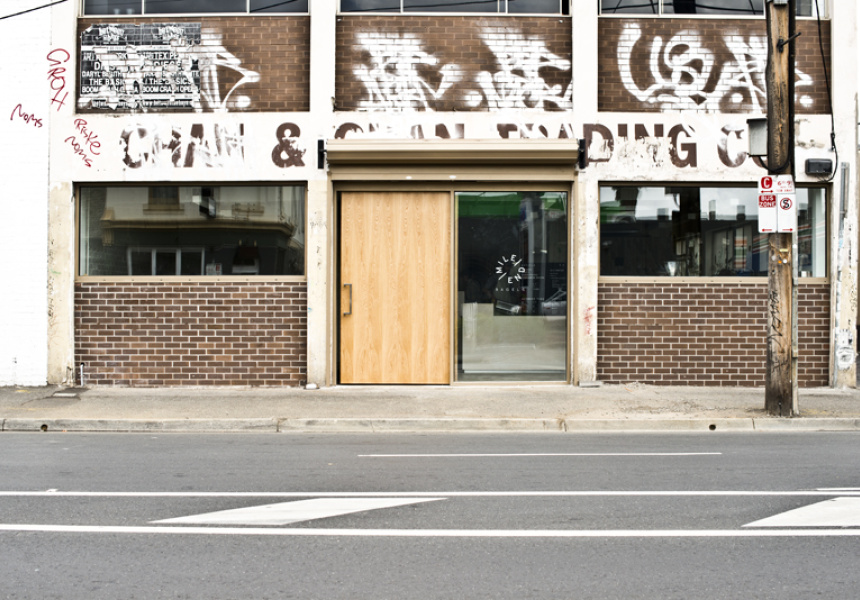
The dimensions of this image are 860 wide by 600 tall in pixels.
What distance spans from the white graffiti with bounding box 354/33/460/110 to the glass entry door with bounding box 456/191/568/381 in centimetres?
171

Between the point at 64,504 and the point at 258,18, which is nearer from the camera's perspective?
the point at 64,504

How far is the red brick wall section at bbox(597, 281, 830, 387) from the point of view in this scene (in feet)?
40.7

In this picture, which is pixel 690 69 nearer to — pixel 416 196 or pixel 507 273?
pixel 507 273

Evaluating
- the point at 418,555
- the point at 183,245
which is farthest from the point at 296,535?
the point at 183,245

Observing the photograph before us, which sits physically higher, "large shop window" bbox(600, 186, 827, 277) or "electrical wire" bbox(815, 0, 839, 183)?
"electrical wire" bbox(815, 0, 839, 183)

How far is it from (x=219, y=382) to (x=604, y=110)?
742 cm

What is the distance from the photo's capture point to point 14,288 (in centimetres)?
1233

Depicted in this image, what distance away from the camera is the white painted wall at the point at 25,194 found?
12297 millimetres

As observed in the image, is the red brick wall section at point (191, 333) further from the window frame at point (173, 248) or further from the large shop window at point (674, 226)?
the large shop window at point (674, 226)

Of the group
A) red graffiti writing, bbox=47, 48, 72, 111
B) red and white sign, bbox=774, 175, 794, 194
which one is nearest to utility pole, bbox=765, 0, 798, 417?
red and white sign, bbox=774, 175, 794, 194

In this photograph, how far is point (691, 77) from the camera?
1241cm

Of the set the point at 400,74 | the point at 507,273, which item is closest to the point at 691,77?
the point at 507,273

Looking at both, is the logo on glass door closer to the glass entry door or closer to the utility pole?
the glass entry door

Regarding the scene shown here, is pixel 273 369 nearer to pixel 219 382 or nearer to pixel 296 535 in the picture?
pixel 219 382
